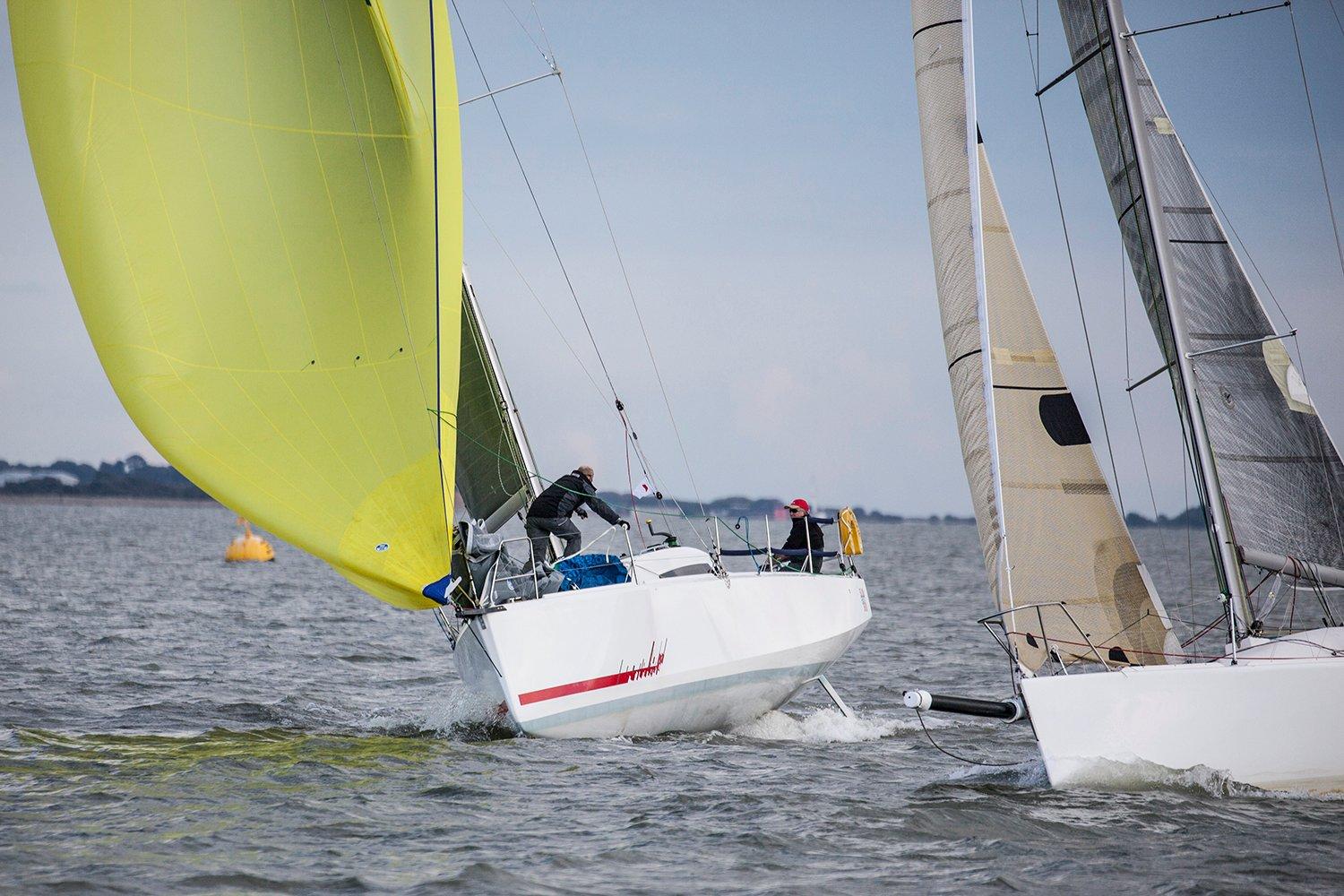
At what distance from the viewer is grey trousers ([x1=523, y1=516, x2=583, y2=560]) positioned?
35.2 ft

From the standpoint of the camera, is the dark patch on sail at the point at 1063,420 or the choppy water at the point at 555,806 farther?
the dark patch on sail at the point at 1063,420

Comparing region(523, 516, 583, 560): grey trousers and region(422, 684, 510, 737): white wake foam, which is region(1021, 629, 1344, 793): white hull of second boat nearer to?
region(422, 684, 510, 737): white wake foam

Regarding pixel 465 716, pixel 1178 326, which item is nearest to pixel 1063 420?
pixel 1178 326

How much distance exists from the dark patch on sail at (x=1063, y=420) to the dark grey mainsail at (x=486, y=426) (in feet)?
17.2

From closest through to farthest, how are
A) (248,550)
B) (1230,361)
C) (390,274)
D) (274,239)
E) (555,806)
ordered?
1. (555,806)
2. (1230,361)
3. (274,239)
4. (390,274)
5. (248,550)

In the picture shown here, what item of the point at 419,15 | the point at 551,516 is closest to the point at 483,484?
the point at 551,516

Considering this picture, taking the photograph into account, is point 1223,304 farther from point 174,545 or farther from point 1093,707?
point 174,545

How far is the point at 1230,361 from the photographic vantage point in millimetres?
8336

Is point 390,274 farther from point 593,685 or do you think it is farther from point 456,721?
point 456,721

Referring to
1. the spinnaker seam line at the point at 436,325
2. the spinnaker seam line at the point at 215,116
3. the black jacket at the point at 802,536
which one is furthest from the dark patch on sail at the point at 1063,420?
the spinnaker seam line at the point at 215,116

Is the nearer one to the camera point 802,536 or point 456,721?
point 456,721

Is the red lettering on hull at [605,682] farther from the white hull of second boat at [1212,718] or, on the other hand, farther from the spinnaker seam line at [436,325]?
the white hull of second boat at [1212,718]

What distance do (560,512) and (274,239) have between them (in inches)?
128

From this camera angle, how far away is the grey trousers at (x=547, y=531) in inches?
423
